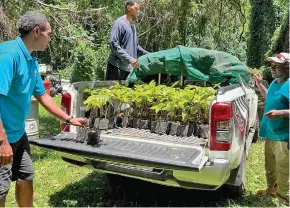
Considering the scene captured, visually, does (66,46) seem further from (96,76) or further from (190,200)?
(190,200)

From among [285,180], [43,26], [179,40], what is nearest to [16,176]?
[43,26]

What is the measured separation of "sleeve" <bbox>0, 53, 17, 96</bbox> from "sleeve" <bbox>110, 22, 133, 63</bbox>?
9.56 ft

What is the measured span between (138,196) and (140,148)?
1001mm

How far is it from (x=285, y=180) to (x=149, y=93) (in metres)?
1.77

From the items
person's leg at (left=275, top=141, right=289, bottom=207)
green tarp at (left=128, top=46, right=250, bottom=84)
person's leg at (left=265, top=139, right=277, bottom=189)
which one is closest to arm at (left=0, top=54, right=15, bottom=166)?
green tarp at (left=128, top=46, right=250, bottom=84)

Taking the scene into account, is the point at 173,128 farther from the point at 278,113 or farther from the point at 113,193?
the point at 278,113

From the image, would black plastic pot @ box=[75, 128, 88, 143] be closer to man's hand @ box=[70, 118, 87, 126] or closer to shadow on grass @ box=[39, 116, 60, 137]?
man's hand @ box=[70, 118, 87, 126]

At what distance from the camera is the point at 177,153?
153 inches

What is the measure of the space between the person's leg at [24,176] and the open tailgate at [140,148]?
44 centimetres

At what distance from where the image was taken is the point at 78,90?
189 inches

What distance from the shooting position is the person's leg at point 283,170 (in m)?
4.14

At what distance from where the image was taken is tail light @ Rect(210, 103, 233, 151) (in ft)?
12.5

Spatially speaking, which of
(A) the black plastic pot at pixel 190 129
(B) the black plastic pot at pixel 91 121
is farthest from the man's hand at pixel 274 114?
(B) the black plastic pot at pixel 91 121

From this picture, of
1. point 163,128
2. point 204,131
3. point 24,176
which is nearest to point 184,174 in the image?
point 204,131
